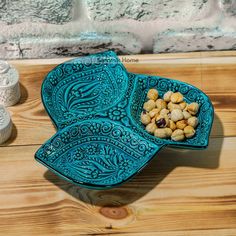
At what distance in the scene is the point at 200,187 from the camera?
30.7 inches

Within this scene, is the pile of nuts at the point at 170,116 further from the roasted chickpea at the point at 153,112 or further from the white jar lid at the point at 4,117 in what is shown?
the white jar lid at the point at 4,117

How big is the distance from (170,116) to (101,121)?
0.10 metres

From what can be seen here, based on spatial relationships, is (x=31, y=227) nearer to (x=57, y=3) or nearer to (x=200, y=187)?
(x=200, y=187)

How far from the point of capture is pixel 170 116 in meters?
0.84

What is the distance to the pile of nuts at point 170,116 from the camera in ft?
2.64

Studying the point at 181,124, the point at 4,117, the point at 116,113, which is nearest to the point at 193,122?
the point at 181,124

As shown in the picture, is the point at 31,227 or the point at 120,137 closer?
the point at 31,227

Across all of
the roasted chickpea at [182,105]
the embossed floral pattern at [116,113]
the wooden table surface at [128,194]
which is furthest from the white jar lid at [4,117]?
the roasted chickpea at [182,105]

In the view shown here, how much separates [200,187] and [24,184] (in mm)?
238

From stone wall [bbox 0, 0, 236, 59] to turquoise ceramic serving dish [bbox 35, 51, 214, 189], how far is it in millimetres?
96

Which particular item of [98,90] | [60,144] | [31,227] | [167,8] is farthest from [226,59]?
[31,227]

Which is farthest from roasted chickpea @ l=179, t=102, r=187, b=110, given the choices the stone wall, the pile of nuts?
the stone wall

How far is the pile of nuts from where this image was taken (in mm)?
805

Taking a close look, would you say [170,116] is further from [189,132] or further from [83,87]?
[83,87]
